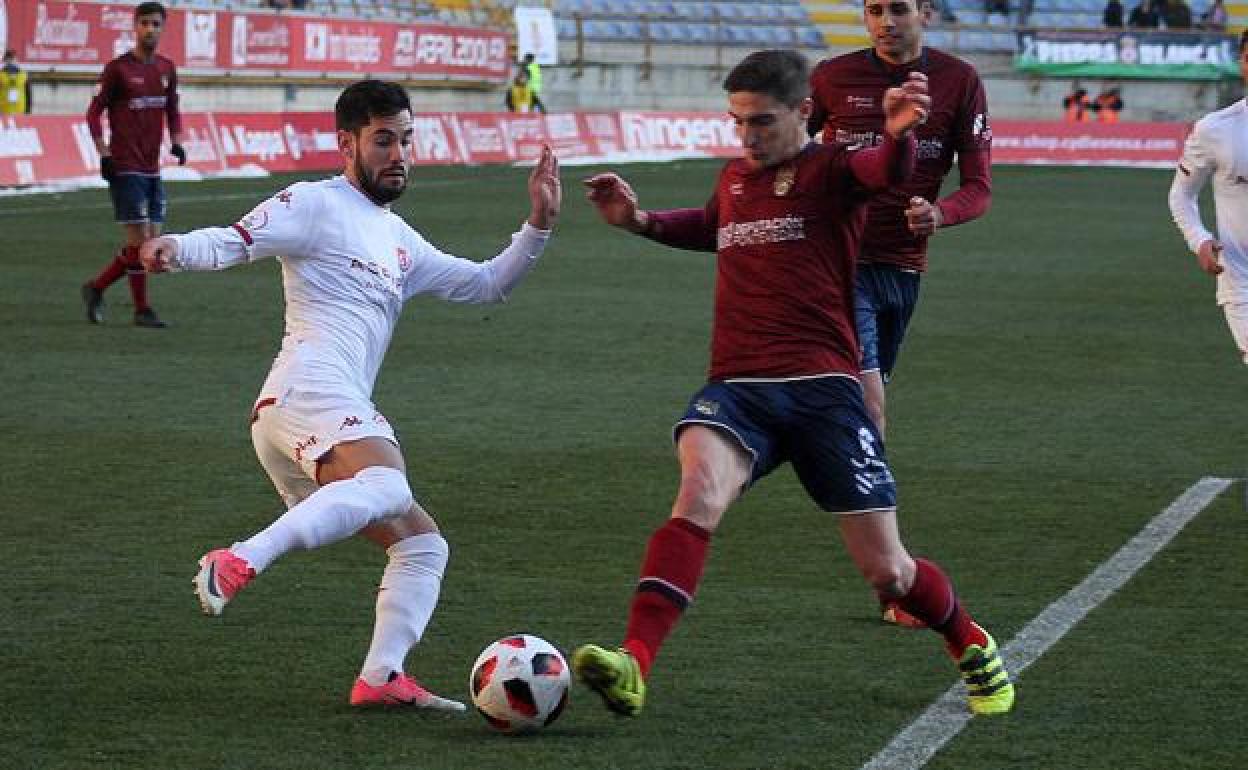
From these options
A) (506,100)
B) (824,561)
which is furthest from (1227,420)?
(506,100)

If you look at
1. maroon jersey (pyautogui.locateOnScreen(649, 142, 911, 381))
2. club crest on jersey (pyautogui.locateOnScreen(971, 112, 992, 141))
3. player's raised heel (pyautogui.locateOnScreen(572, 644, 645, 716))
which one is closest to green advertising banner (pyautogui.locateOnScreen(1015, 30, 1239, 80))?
club crest on jersey (pyautogui.locateOnScreen(971, 112, 992, 141))

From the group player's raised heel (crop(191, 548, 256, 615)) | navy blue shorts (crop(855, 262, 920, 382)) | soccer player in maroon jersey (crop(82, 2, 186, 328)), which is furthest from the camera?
soccer player in maroon jersey (crop(82, 2, 186, 328))

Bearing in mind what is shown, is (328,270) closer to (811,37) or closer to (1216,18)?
(811,37)

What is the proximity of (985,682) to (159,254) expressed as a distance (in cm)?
245

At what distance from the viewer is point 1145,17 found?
53938 millimetres

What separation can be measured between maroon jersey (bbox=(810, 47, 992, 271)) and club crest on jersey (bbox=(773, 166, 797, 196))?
1546 mm

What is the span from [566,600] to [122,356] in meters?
7.22

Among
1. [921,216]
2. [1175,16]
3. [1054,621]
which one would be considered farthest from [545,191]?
[1175,16]

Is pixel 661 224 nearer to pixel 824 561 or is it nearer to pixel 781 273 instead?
pixel 781 273

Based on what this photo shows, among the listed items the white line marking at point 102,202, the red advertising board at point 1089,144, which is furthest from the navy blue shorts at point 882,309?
the red advertising board at point 1089,144

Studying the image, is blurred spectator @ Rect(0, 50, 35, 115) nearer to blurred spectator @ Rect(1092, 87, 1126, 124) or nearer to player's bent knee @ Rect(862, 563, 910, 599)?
player's bent knee @ Rect(862, 563, 910, 599)

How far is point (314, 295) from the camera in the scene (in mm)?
6285

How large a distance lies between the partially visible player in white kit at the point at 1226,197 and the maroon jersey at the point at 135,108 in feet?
29.3

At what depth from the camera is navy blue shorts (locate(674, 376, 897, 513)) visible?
19.6ft
